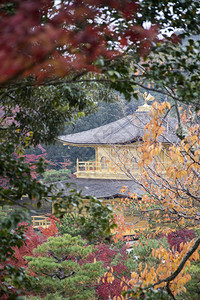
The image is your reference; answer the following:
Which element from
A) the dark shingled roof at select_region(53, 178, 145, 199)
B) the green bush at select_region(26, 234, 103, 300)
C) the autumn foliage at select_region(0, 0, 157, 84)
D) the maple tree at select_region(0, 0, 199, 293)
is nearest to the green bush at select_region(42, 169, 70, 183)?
the dark shingled roof at select_region(53, 178, 145, 199)

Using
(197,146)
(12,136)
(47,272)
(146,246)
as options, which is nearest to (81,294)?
(47,272)

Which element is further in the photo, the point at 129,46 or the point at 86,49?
the point at 129,46

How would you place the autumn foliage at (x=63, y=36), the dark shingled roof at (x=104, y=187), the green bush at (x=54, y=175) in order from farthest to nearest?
the green bush at (x=54, y=175)
the dark shingled roof at (x=104, y=187)
the autumn foliage at (x=63, y=36)

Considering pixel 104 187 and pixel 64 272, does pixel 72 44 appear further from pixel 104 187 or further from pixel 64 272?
pixel 104 187


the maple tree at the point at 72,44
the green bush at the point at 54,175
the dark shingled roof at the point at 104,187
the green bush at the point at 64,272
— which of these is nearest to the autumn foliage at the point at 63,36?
the maple tree at the point at 72,44

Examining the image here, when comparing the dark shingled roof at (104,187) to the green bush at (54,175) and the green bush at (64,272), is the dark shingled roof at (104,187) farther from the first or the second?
the green bush at (54,175)

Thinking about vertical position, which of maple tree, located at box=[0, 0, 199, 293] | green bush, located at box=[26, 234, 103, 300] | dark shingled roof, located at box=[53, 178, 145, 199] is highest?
maple tree, located at box=[0, 0, 199, 293]

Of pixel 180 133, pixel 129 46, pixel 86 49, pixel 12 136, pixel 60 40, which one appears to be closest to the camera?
pixel 60 40

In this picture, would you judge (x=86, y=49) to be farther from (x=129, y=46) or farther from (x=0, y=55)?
(x=0, y=55)

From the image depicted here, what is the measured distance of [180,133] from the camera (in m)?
3.16

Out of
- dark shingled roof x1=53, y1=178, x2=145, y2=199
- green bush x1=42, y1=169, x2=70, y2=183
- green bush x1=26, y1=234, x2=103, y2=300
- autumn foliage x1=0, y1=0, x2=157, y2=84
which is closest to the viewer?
autumn foliage x1=0, y1=0, x2=157, y2=84

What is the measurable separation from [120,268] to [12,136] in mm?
4118

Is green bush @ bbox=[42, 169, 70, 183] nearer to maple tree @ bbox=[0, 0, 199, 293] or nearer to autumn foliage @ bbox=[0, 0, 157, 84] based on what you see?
maple tree @ bbox=[0, 0, 199, 293]

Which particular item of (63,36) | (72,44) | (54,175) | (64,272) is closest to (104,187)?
(64,272)
